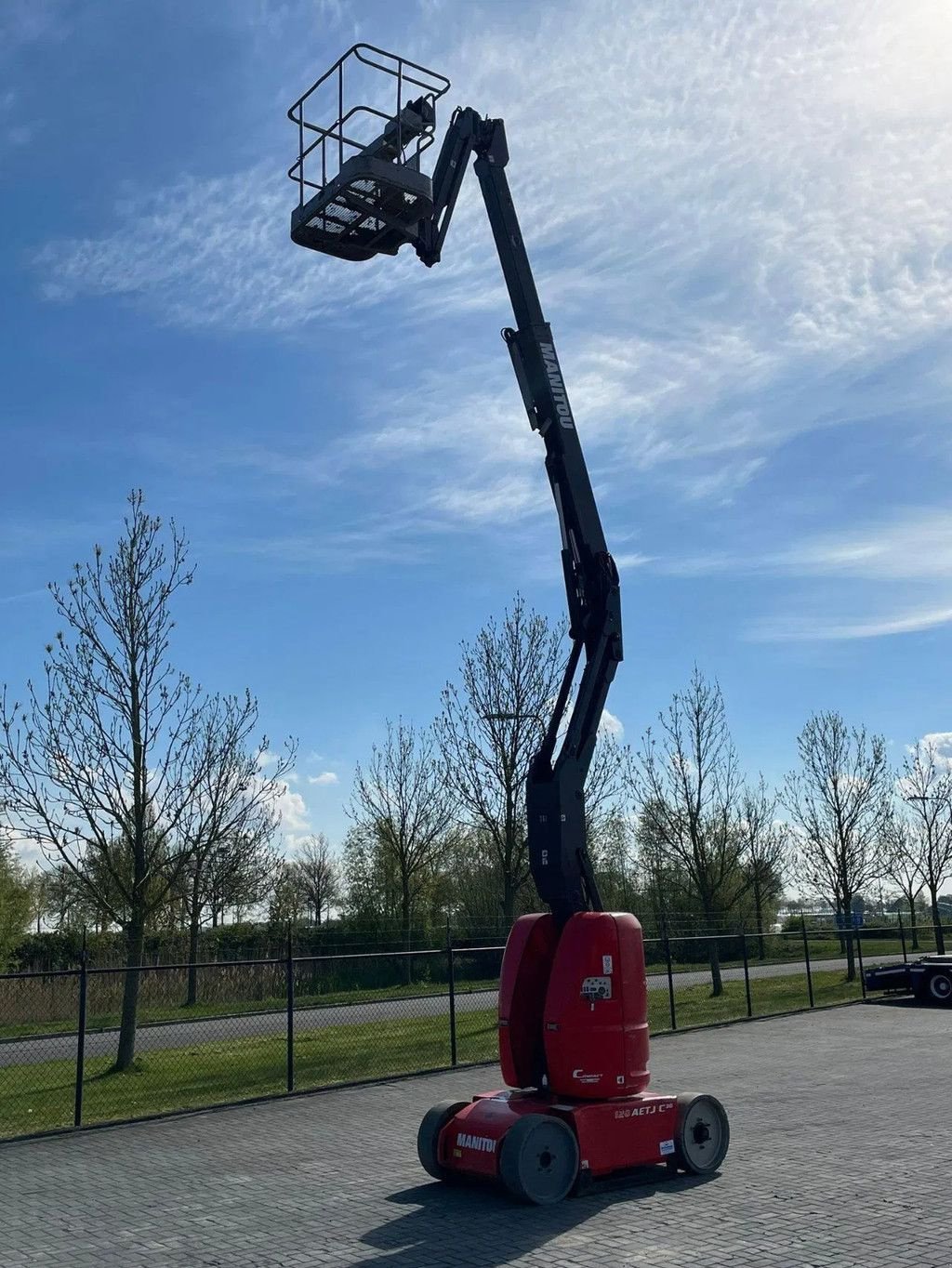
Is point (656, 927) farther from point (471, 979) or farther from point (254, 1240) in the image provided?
point (254, 1240)

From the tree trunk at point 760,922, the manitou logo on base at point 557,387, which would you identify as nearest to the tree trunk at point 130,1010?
the manitou logo on base at point 557,387

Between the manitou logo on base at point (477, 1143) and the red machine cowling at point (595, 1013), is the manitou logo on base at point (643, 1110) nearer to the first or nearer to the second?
the red machine cowling at point (595, 1013)

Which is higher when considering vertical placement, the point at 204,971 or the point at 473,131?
the point at 473,131

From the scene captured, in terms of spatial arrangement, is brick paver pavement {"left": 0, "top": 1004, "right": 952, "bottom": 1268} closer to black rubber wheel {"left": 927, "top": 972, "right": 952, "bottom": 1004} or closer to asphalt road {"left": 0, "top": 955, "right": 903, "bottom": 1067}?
asphalt road {"left": 0, "top": 955, "right": 903, "bottom": 1067}

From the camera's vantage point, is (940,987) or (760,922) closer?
(940,987)

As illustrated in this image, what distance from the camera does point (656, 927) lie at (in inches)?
1428

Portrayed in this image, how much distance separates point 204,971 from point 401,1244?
21955mm

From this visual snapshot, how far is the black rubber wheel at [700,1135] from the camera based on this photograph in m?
9.09

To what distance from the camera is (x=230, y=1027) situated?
2255cm

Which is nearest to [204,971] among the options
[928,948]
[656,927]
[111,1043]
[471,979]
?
[111,1043]

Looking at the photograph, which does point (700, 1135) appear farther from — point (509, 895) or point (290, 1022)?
point (509, 895)

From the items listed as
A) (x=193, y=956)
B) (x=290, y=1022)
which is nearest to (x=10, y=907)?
(x=193, y=956)

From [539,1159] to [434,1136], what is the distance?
1.09 meters

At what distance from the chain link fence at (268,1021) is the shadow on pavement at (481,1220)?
18.5 ft
